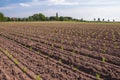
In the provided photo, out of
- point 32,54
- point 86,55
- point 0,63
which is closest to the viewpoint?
point 0,63

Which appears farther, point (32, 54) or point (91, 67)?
point (32, 54)

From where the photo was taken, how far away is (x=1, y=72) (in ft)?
35.1

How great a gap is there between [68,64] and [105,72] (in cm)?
223

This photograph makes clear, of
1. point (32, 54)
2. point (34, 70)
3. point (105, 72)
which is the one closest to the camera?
point (105, 72)

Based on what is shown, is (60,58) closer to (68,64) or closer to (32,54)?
(68,64)

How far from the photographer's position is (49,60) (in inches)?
513

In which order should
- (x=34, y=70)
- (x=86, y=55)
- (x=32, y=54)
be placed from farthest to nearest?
(x=32, y=54), (x=86, y=55), (x=34, y=70)

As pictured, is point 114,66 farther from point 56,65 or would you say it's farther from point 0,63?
point 0,63

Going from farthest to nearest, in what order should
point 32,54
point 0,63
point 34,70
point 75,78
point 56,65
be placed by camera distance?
point 32,54
point 0,63
point 56,65
point 34,70
point 75,78

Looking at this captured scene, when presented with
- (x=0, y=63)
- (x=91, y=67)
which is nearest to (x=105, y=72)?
(x=91, y=67)

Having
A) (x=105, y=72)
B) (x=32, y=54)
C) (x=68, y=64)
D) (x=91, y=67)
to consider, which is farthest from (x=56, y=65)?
(x=32, y=54)

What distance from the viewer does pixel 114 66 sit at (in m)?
11.1

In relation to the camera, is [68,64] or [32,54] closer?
[68,64]

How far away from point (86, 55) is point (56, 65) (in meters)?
2.78
